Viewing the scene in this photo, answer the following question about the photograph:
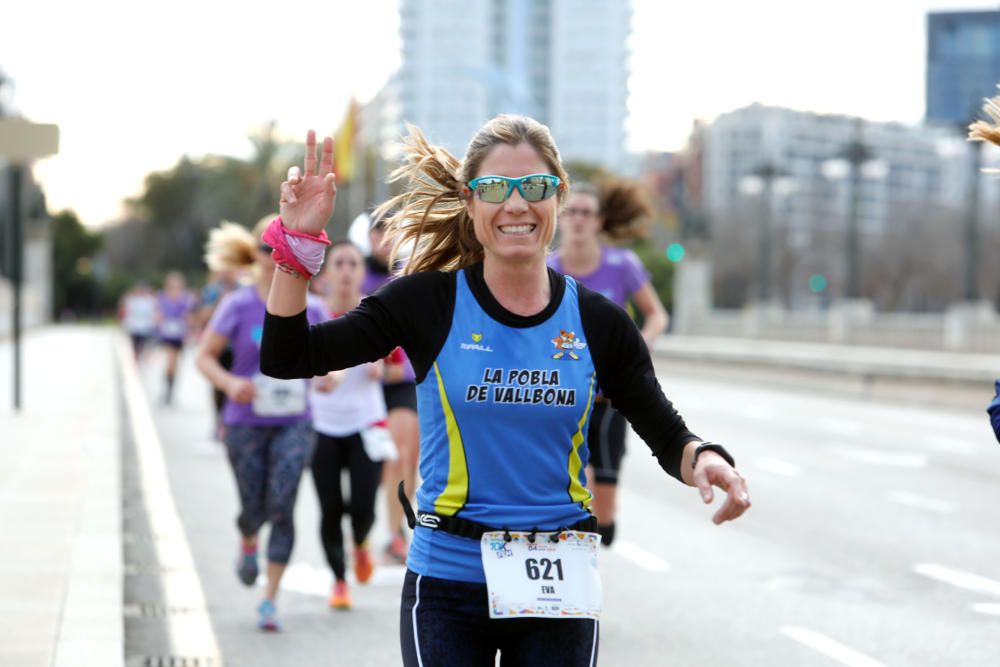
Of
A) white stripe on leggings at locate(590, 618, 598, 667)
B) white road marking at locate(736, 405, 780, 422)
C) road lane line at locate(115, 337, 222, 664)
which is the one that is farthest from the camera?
white road marking at locate(736, 405, 780, 422)

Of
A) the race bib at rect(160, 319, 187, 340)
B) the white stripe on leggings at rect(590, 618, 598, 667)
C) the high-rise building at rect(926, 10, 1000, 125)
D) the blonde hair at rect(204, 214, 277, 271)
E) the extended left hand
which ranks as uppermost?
the high-rise building at rect(926, 10, 1000, 125)

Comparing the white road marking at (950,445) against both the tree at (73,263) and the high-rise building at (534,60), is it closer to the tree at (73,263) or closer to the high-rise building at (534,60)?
the tree at (73,263)

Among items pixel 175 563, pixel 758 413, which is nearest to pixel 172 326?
pixel 758 413

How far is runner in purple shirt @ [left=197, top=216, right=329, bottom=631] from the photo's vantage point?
24.1ft

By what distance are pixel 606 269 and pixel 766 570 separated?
2.21 metres

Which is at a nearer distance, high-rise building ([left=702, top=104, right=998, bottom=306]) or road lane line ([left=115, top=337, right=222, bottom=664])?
road lane line ([left=115, top=337, right=222, bottom=664])

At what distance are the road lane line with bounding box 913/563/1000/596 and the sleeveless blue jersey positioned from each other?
5636 millimetres

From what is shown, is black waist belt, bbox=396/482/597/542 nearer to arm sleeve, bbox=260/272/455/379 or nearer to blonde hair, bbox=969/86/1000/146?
arm sleeve, bbox=260/272/455/379

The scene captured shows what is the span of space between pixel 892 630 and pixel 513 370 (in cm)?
457

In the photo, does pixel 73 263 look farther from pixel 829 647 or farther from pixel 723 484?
pixel 723 484

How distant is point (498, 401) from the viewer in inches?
133

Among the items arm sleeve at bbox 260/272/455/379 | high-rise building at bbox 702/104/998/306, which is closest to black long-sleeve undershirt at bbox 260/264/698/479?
arm sleeve at bbox 260/272/455/379

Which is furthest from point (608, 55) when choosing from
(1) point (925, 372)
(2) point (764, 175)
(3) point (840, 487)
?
(3) point (840, 487)

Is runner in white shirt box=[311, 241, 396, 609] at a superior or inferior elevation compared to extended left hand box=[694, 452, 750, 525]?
inferior
